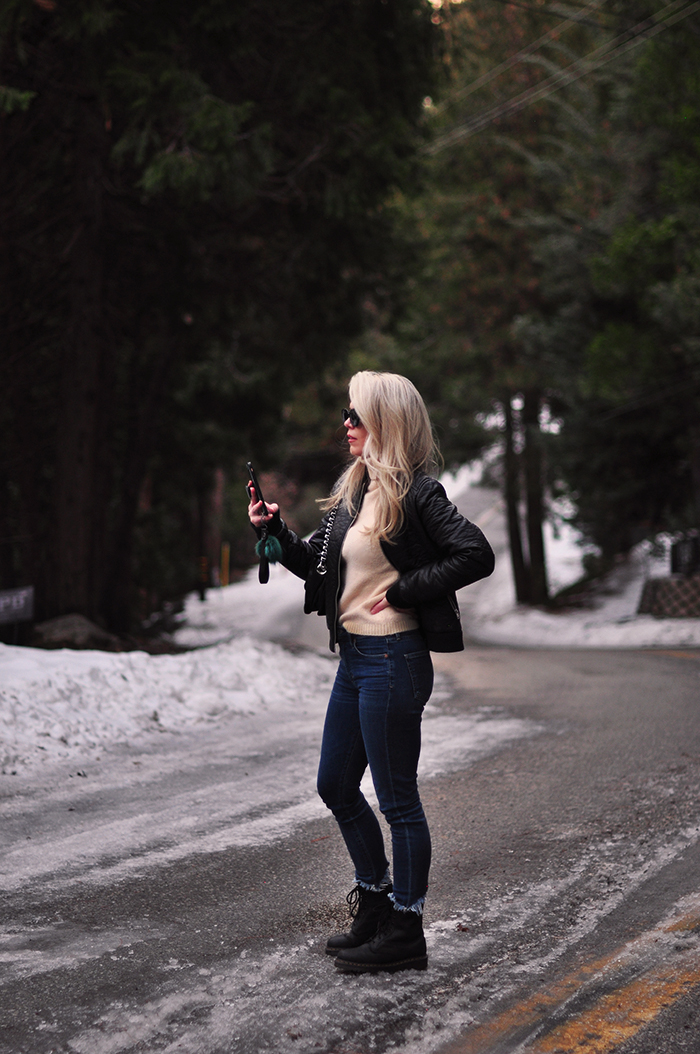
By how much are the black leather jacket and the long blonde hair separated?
55mm

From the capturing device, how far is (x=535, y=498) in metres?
25.7

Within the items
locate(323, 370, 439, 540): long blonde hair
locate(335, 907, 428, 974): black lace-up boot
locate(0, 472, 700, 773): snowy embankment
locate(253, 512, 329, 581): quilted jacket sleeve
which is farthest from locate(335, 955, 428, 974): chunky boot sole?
locate(0, 472, 700, 773): snowy embankment

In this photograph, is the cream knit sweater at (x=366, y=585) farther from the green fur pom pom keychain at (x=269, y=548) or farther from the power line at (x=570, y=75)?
the power line at (x=570, y=75)

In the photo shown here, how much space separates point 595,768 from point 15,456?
10.4 m

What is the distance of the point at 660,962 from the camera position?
345 cm

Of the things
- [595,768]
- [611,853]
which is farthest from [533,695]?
[611,853]

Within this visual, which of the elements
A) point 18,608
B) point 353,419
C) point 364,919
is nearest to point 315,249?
point 18,608

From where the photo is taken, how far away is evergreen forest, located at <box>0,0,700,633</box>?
1159cm

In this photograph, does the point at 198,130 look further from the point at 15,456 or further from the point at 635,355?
the point at 635,355

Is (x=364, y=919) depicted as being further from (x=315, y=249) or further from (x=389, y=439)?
(x=315, y=249)

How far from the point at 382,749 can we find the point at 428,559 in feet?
2.29

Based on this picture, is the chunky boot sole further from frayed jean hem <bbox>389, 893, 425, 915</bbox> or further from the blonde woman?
frayed jean hem <bbox>389, 893, 425, 915</bbox>

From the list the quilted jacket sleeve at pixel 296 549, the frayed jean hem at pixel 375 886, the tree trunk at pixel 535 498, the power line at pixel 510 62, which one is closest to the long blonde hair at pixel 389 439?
the quilted jacket sleeve at pixel 296 549

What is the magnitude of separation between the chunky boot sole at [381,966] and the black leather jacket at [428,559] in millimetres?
1101
